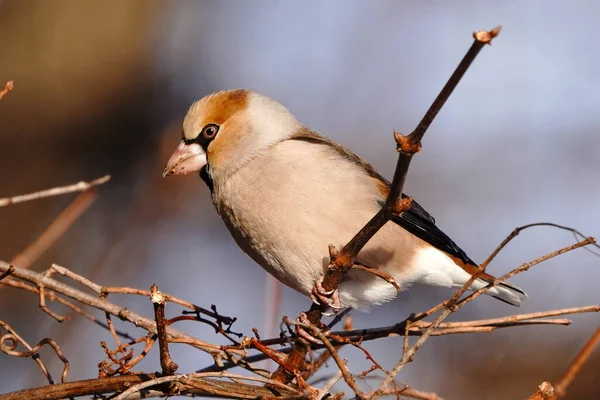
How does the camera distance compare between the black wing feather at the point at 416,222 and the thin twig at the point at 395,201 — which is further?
the black wing feather at the point at 416,222

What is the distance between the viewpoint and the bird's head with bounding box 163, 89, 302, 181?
12.6 feet

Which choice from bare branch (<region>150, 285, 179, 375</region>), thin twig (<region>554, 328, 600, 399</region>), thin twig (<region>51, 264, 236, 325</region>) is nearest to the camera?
thin twig (<region>554, 328, 600, 399</region>)

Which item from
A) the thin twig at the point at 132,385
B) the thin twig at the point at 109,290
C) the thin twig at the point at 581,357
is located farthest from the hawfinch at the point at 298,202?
the thin twig at the point at 581,357

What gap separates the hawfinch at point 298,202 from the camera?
136 inches

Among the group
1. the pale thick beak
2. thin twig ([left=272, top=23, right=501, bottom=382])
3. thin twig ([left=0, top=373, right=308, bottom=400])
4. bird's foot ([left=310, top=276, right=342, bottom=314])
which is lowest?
thin twig ([left=0, top=373, right=308, bottom=400])

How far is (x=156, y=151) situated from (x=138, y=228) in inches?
26.5

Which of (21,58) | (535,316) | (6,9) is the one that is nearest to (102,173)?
(21,58)

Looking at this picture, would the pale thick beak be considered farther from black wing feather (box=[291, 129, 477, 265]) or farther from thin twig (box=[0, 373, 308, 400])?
thin twig (box=[0, 373, 308, 400])

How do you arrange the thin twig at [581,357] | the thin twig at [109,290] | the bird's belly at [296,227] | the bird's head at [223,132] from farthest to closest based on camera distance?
the bird's head at [223,132], the bird's belly at [296,227], the thin twig at [109,290], the thin twig at [581,357]

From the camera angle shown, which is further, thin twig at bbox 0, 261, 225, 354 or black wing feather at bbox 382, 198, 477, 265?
black wing feather at bbox 382, 198, 477, 265

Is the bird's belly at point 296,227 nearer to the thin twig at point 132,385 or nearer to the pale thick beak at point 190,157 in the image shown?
the pale thick beak at point 190,157

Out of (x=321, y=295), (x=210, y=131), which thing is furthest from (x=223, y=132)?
(x=321, y=295)

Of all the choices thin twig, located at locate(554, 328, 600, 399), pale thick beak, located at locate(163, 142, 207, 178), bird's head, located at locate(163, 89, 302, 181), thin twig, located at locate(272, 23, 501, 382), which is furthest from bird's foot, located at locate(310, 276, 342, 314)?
thin twig, located at locate(554, 328, 600, 399)

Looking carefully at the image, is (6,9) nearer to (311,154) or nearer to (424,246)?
(311,154)
